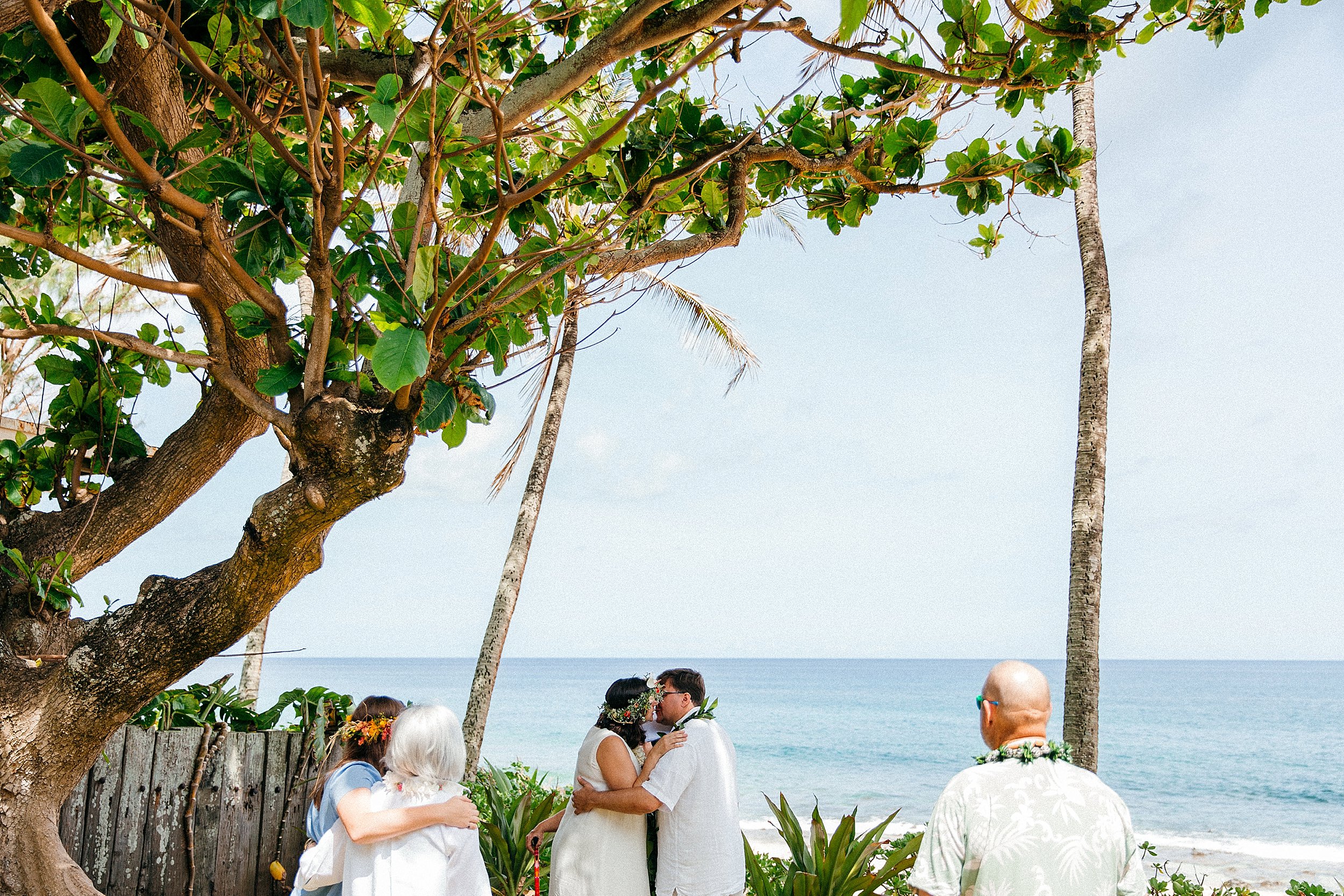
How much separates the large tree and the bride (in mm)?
1369

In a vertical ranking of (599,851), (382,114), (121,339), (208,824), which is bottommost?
(208,824)

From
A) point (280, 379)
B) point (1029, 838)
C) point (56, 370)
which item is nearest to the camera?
point (1029, 838)

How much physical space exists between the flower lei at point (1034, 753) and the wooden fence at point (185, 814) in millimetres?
3381

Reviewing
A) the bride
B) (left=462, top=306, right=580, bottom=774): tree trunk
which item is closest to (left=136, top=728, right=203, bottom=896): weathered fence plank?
the bride

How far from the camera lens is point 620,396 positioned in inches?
3671

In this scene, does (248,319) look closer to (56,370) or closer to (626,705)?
(56,370)

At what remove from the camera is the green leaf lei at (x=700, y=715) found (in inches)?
145

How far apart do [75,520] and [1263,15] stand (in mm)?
4497

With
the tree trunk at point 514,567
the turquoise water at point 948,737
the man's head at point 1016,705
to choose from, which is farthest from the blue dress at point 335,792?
the tree trunk at point 514,567

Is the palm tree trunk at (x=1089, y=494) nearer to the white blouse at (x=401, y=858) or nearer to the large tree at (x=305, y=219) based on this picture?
the large tree at (x=305, y=219)

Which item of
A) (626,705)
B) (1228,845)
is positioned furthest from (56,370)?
(1228,845)

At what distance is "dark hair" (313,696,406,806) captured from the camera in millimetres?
2957

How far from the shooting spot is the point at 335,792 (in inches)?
109

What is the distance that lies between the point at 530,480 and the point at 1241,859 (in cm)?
1669
